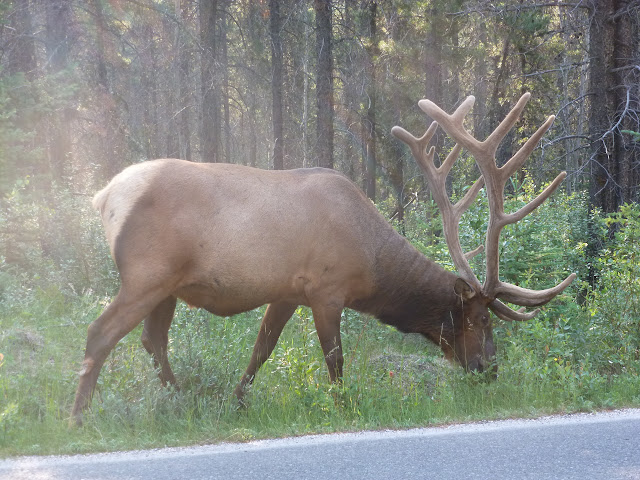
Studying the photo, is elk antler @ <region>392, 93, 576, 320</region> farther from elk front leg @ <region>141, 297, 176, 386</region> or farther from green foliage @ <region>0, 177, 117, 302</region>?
green foliage @ <region>0, 177, 117, 302</region>

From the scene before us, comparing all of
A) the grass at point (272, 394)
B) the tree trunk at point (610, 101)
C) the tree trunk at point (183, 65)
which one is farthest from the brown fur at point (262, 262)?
the tree trunk at point (183, 65)

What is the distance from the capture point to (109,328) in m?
4.93

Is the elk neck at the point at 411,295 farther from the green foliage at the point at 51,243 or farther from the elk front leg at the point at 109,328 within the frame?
the green foliage at the point at 51,243

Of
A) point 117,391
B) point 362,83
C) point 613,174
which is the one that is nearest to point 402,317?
point 117,391

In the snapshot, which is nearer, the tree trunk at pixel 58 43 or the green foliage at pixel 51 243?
the green foliage at pixel 51 243

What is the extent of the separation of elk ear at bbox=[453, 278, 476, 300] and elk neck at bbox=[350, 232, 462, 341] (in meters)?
0.08

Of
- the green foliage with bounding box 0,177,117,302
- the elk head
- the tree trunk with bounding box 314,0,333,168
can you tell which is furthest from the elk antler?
the tree trunk with bounding box 314,0,333,168

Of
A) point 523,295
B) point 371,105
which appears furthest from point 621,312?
point 371,105

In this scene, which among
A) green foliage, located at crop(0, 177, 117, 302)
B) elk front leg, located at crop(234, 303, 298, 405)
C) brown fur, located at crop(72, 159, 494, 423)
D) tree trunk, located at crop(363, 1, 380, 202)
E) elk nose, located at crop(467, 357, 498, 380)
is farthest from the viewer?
tree trunk, located at crop(363, 1, 380, 202)

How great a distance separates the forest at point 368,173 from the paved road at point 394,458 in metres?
0.36

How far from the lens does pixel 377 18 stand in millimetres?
21359

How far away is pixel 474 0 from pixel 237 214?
12240 millimetres

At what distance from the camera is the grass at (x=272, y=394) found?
4.32m

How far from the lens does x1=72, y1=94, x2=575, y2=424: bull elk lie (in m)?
5.02
